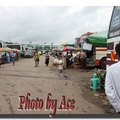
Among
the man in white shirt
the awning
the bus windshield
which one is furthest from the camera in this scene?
the awning

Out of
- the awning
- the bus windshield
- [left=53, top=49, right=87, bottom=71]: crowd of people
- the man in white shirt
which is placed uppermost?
the bus windshield

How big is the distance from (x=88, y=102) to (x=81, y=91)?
7.16ft

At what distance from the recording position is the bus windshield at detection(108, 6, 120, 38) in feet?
21.8

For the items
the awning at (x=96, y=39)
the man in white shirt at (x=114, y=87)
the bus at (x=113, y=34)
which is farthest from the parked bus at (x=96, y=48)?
the man in white shirt at (x=114, y=87)

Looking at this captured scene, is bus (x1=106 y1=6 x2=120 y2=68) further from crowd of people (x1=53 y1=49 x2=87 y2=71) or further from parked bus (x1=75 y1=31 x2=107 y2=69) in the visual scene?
crowd of people (x1=53 y1=49 x2=87 y2=71)

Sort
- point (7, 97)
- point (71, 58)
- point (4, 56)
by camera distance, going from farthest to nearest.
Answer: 1. point (4, 56)
2. point (71, 58)
3. point (7, 97)

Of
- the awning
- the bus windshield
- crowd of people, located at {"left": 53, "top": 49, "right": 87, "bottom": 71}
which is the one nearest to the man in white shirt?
the bus windshield

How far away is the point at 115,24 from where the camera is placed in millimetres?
6867

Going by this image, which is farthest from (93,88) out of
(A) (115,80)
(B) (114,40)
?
(A) (115,80)

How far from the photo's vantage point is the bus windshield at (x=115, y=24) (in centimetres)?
663

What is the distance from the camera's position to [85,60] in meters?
21.3

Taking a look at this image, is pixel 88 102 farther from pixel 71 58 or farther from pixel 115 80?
pixel 71 58

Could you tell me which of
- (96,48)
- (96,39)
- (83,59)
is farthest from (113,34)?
(83,59)

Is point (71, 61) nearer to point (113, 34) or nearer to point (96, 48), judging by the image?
point (96, 48)
